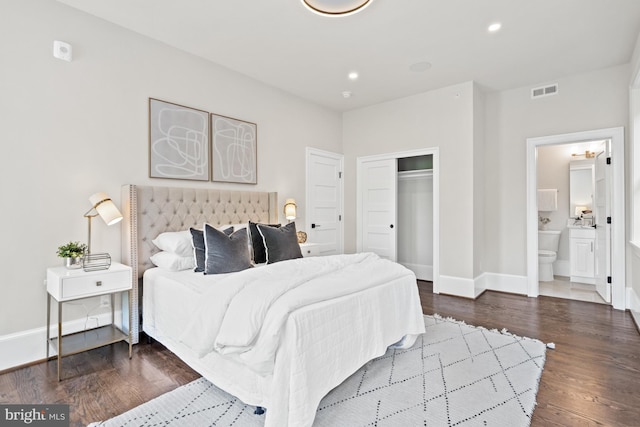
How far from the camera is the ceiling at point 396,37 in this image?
275cm

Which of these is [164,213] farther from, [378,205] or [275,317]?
[378,205]

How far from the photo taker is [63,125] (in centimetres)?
268

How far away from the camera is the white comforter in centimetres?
171

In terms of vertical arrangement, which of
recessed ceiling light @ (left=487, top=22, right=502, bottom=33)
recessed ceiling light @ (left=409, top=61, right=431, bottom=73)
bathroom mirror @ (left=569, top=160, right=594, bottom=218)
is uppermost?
recessed ceiling light @ (left=409, top=61, right=431, bottom=73)

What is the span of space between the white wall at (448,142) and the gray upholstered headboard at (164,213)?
2.54 meters

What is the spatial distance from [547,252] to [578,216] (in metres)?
0.94

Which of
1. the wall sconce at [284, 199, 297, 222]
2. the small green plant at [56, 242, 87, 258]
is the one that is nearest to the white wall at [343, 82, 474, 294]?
the wall sconce at [284, 199, 297, 222]

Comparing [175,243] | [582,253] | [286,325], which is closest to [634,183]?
[582,253]

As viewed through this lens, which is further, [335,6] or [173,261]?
[173,261]

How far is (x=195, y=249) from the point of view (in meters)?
2.87

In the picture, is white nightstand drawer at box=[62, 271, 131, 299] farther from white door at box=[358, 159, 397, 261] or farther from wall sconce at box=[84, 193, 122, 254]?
white door at box=[358, 159, 397, 261]

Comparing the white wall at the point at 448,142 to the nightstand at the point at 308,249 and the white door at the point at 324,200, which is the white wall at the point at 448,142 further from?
the nightstand at the point at 308,249

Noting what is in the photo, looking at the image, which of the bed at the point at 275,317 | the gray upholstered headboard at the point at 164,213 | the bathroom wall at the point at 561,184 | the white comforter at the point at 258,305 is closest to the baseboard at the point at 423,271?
the bathroom wall at the point at 561,184

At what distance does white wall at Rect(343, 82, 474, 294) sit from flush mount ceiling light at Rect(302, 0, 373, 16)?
7.97 ft
